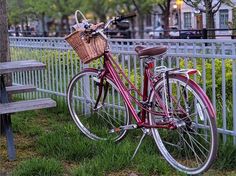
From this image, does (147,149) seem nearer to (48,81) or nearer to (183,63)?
(183,63)

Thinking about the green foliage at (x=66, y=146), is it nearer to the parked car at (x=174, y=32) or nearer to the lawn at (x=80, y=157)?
the lawn at (x=80, y=157)

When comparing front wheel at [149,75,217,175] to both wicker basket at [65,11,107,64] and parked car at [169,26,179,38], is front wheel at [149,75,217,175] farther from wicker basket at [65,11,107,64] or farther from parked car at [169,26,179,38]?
parked car at [169,26,179,38]

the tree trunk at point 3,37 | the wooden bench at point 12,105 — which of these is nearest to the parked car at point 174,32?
the tree trunk at point 3,37

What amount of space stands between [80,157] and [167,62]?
139 cm

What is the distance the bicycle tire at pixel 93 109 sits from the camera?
541 centimetres

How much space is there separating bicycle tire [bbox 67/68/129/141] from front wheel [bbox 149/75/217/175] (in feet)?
A: 2.23

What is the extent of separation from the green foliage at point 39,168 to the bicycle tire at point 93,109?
2.90 ft

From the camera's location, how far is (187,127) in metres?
4.31

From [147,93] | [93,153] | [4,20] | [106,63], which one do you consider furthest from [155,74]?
[4,20]

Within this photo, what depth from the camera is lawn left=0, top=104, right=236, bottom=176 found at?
4301 mm

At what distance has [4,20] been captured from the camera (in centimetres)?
618

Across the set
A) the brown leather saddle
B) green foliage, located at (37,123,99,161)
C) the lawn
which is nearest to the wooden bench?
the lawn

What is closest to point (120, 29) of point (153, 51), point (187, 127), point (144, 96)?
point (144, 96)

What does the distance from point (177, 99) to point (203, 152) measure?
534mm
